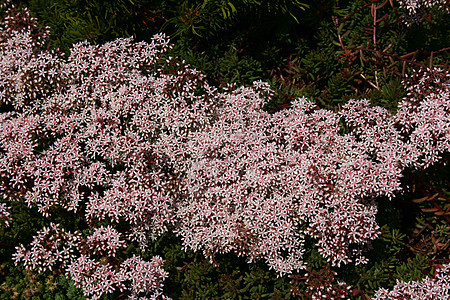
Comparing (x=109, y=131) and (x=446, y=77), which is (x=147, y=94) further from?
(x=446, y=77)

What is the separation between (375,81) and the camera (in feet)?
13.5

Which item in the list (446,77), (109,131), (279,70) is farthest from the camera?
(279,70)

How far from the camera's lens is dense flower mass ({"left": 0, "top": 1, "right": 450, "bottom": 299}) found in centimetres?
346

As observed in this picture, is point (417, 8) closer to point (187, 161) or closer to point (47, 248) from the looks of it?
point (187, 161)

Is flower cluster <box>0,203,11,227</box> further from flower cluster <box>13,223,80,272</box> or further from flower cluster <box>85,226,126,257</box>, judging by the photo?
flower cluster <box>85,226,126,257</box>

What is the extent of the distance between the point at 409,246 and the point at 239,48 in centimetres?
283

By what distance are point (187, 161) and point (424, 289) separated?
2.48 meters

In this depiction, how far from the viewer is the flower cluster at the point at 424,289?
3230 mm

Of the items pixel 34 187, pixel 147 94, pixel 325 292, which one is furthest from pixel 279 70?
pixel 34 187

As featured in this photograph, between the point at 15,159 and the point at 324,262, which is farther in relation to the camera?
the point at 15,159


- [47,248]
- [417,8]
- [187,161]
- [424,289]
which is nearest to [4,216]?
[47,248]

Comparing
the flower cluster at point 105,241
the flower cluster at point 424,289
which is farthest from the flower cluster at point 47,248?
the flower cluster at point 424,289

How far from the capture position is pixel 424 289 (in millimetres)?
3316

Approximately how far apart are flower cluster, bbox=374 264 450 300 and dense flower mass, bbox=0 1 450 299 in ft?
1.42
